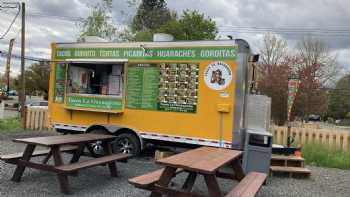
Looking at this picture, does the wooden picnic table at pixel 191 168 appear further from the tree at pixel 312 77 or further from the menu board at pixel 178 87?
the tree at pixel 312 77

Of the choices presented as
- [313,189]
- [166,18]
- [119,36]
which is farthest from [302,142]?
[166,18]

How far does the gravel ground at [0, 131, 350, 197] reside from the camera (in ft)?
17.2

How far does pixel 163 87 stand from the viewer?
7.71m

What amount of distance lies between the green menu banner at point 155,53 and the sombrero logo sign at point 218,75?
17 cm

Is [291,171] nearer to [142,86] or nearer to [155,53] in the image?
[142,86]

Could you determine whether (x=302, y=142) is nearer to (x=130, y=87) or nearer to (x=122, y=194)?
(x=130, y=87)

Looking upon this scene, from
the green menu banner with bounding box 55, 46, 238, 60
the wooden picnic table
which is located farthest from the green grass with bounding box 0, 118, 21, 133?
the wooden picnic table

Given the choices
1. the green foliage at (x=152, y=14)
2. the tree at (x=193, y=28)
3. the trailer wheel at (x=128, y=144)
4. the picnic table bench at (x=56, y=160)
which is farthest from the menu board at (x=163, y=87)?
the green foliage at (x=152, y=14)

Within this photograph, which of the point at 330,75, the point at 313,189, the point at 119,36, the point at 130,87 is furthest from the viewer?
the point at 330,75

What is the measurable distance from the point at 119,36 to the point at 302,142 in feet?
47.0

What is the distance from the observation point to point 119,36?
21.4 m

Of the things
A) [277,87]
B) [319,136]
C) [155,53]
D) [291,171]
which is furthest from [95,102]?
[277,87]

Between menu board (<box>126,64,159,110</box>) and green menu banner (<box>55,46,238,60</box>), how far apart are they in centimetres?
28

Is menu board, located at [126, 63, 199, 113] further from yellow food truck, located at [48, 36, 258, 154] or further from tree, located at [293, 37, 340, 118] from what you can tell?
tree, located at [293, 37, 340, 118]
